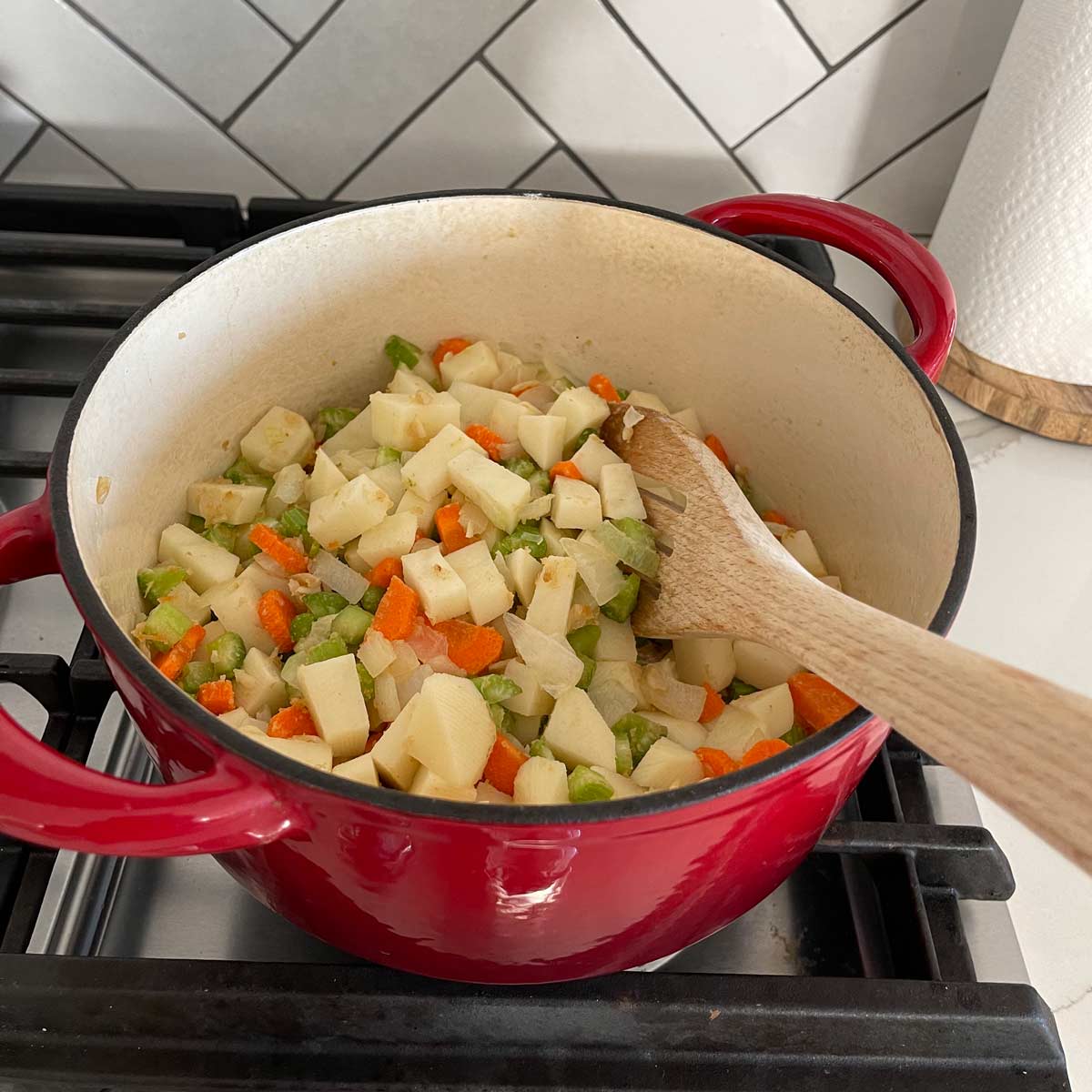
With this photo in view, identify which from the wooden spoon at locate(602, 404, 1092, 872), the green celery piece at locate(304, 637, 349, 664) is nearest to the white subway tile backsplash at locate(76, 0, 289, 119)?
the wooden spoon at locate(602, 404, 1092, 872)

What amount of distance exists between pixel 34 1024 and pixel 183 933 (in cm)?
16

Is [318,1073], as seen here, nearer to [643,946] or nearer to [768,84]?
[643,946]

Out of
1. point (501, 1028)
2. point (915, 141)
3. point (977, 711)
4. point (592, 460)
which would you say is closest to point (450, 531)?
point (592, 460)

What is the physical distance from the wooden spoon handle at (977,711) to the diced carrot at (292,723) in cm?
38

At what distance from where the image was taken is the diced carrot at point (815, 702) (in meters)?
0.84

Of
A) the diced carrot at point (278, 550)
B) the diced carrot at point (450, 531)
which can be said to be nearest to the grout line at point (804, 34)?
the diced carrot at point (450, 531)

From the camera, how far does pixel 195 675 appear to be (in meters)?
0.85

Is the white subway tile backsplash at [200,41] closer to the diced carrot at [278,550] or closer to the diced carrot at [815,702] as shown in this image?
the diced carrot at [278,550]

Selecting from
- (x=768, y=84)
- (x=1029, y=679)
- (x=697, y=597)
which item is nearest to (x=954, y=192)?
(x=768, y=84)

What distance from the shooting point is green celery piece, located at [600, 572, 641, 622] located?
2.99 feet

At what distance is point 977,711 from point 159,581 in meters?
0.65

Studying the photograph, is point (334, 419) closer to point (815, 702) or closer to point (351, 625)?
point (351, 625)

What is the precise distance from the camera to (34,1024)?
661 mm

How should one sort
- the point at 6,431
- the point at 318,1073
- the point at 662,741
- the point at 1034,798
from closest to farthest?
the point at 1034,798, the point at 318,1073, the point at 662,741, the point at 6,431
